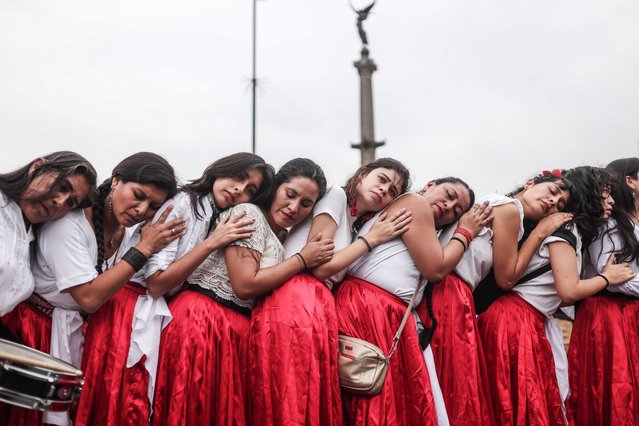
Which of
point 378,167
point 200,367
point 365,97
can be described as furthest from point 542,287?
point 365,97

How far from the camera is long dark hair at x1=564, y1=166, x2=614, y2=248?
3.63 metres

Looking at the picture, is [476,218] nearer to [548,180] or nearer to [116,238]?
[548,180]

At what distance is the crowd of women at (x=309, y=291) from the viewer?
105 inches

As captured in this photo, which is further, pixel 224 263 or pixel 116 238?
pixel 116 238

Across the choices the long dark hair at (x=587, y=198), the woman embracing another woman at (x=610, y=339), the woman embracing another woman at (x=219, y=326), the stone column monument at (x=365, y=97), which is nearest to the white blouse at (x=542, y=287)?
the long dark hair at (x=587, y=198)

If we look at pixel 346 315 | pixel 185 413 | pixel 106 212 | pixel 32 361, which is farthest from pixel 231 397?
pixel 106 212

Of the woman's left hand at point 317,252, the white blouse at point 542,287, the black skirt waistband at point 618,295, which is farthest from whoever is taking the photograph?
the black skirt waistband at point 618,295

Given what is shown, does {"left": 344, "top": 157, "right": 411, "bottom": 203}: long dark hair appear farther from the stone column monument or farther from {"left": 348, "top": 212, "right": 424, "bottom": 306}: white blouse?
the stone column monument

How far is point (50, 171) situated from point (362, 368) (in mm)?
1760

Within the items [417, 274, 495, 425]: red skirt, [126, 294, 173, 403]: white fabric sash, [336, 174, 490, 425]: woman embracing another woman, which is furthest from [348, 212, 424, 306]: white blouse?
[126, 294, 173, 403]: white fabric sash

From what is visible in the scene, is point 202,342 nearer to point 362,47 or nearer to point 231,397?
point 231,397

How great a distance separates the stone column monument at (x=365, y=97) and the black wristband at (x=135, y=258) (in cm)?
650

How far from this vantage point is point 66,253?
2611 mm

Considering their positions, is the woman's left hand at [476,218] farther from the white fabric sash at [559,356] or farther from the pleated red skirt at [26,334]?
the pleated red skirt at [26,334]
